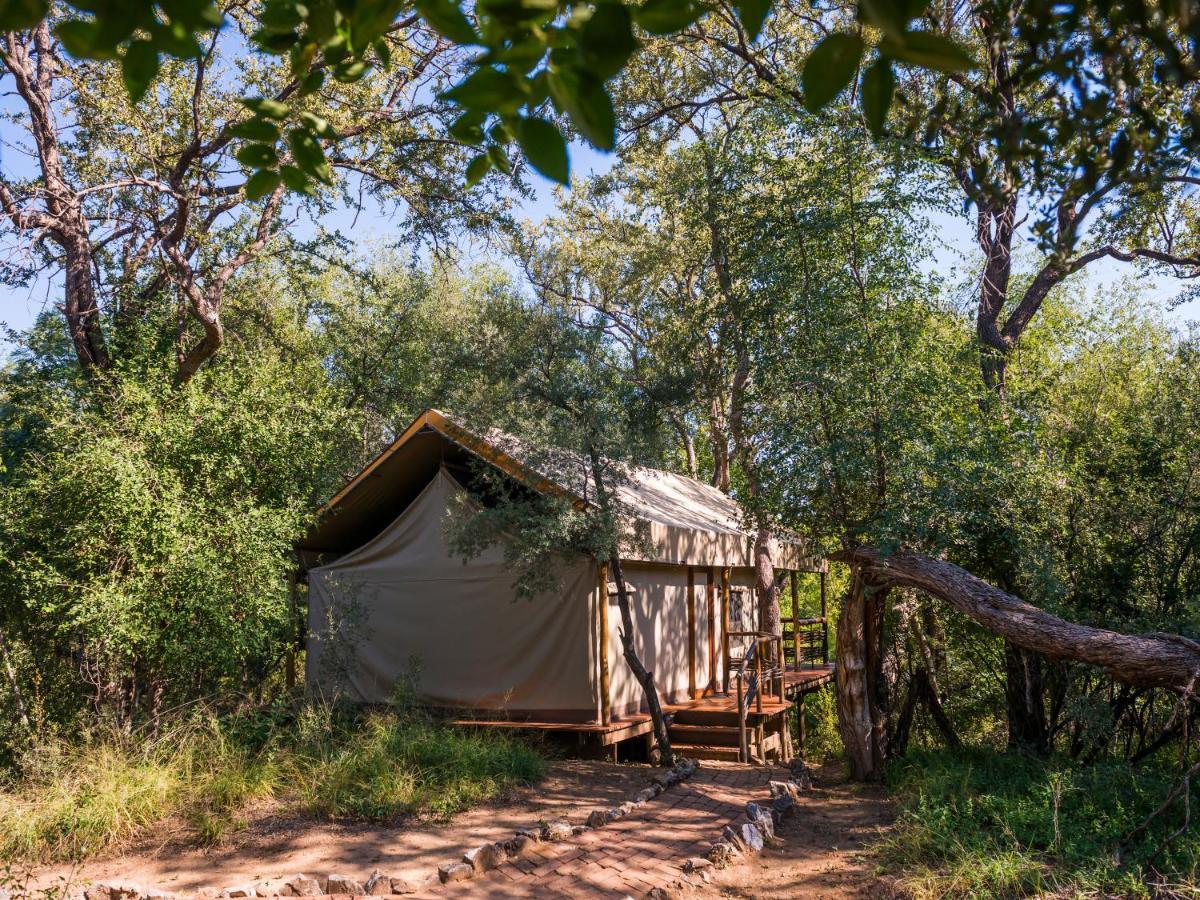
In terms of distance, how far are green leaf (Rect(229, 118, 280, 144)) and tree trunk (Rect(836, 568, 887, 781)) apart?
7932 mm

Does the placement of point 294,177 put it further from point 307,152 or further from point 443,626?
point 443,626

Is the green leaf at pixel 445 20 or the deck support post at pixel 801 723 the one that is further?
the deck support post at pixel 801 723

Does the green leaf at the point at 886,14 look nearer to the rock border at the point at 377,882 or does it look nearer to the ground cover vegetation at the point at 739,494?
the ground cover vegetation at the point at 739,494

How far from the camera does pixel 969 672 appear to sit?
9758 millimetres

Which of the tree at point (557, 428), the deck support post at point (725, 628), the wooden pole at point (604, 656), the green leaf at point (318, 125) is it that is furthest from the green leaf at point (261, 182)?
the deck support post at point (725, 628)

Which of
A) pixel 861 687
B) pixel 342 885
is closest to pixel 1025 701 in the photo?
pixel 861 687

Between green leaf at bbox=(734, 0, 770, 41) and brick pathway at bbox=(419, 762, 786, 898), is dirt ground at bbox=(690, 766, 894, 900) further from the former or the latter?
green leaf at bbox=(734, 0, 770, 41)

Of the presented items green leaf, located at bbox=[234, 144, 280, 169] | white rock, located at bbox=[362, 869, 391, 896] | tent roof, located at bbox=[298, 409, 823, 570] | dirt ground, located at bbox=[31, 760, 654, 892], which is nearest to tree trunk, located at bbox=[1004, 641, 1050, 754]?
tent roof, located at bbox=[298, 409, 823, 570]

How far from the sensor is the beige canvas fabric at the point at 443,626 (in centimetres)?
1012

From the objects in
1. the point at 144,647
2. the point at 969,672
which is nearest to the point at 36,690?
the point at 144,647

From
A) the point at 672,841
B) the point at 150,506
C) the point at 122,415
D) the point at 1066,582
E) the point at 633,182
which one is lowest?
the point at 672,841

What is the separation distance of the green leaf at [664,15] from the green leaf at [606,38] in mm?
100

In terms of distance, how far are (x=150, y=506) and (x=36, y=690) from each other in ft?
8.26

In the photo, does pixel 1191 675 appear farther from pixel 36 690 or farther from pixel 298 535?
pixel 36 690
